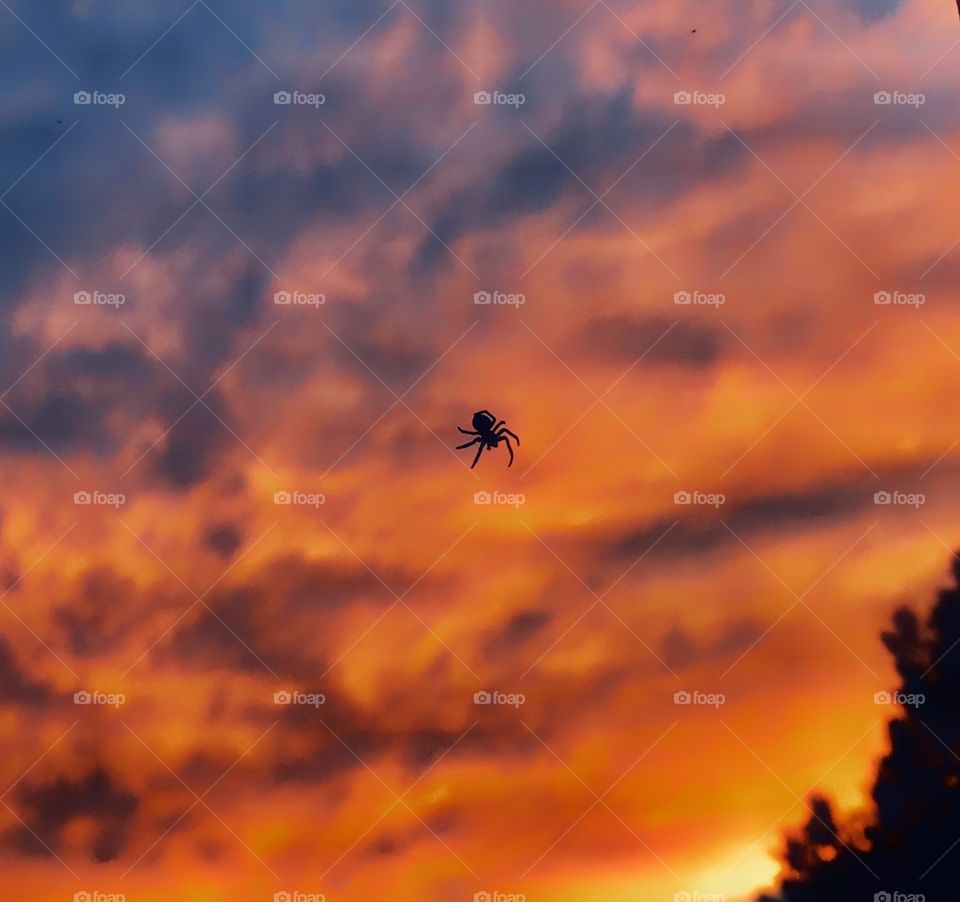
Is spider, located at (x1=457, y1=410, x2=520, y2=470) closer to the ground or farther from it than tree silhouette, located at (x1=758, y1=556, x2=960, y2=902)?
farther from it

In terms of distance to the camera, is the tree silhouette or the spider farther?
the tree silhouette

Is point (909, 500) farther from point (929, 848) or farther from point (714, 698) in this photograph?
point (929, 848)

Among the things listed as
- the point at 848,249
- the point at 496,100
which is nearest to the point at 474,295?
the point at 496,100

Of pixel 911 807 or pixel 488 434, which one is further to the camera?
pixel 911 807

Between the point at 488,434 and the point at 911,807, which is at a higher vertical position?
the point at 488,434
